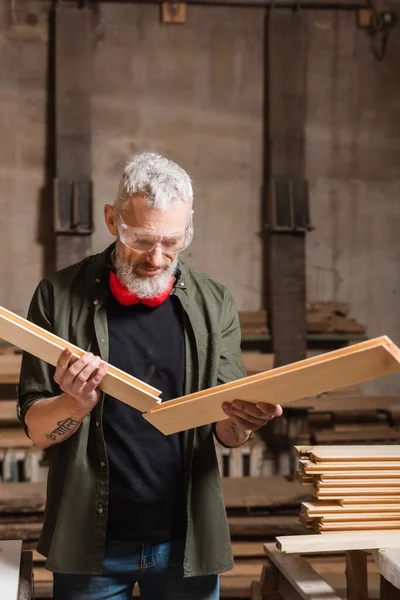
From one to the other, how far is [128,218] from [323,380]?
2.49 ft

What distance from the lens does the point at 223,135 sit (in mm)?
5379

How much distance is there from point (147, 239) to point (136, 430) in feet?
1.91

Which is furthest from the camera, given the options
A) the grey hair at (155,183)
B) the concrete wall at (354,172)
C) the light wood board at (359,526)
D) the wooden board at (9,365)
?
the concrete wall at (354,172)

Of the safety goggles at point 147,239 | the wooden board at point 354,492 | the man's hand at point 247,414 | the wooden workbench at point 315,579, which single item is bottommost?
the wooden workbench at point 315,579

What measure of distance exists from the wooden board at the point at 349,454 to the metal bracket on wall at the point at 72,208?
9.01 ft

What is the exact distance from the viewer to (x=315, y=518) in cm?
270

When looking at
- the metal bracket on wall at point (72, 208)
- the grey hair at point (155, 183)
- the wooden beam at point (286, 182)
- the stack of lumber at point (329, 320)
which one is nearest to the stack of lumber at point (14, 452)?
the metal bracket on wall at point (72, 208)

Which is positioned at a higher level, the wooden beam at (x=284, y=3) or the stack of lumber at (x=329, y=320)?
the wooden beam at (x=284, y=3)

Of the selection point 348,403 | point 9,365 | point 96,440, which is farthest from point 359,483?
point 9,365

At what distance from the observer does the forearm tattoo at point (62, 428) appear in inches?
88.8

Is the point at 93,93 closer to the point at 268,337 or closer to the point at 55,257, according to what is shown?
the point at 55,257

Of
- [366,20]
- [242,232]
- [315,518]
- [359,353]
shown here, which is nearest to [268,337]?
[242,232]

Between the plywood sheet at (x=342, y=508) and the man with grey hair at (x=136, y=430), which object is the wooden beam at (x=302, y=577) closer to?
the plywood sheet at (x=342, y=508)

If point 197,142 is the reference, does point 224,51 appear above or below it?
above
